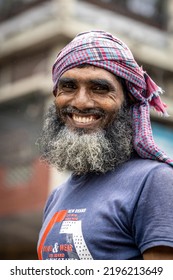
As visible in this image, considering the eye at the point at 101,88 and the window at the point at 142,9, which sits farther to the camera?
the window at the point at 142,9

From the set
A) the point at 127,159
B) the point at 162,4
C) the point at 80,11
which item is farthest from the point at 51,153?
the point at 162,4

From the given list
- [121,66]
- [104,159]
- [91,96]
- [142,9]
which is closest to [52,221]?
[104,159]

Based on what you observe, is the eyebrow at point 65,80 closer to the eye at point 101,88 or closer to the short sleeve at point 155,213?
the eye at point 101,88

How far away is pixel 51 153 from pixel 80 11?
36.9 feet

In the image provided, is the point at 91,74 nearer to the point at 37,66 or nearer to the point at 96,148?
the point at 96,148

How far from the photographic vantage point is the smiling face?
2.98 m

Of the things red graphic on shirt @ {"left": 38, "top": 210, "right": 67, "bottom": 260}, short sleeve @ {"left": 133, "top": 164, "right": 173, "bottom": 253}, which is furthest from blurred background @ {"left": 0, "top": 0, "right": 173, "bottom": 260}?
short sleeve @ {"left": 133, "top": 164, "right": 173, "bottom": 253}

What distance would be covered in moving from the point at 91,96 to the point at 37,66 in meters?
11.6

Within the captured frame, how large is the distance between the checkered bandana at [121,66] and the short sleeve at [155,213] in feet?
0.69

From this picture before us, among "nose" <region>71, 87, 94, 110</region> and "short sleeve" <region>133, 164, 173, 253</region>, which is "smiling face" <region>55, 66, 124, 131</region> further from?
"short sleeve" <region>133, 164, 173, 253</region>

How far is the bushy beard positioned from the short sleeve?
301 mm

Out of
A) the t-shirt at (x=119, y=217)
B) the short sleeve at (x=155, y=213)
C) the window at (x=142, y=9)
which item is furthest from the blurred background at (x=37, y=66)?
the short sleeve at (x=155, y=213)

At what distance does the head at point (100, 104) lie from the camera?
9.77 feet
